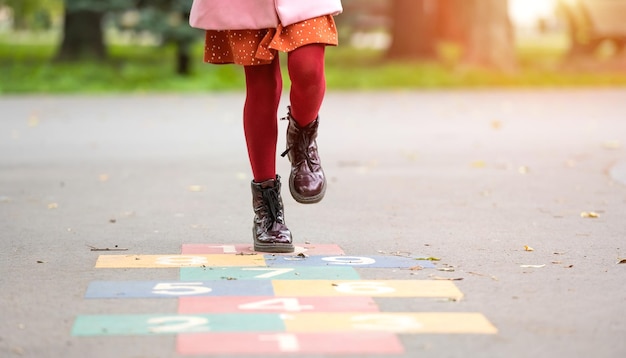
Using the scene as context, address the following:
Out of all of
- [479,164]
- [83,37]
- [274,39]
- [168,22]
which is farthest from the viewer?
[83,37]

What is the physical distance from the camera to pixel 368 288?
4938 mm

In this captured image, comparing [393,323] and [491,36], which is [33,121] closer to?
[491,36]

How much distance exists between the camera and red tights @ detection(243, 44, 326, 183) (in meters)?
5.64


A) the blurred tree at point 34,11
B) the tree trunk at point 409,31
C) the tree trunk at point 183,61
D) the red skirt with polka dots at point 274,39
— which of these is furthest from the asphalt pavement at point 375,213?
the tree trunk at point 409,31

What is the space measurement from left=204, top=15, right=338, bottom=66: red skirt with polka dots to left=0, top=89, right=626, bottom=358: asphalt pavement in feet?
3.11

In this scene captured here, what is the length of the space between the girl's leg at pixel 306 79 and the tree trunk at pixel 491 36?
55.1ft

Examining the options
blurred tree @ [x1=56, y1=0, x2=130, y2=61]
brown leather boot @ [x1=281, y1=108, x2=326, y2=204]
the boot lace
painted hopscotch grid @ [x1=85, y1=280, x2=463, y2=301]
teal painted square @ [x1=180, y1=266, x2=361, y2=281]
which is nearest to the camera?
painted hopscotch grid @ [x1=85, y1=280, x2=463, y2=301]

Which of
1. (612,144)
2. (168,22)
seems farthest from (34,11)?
(612,144)

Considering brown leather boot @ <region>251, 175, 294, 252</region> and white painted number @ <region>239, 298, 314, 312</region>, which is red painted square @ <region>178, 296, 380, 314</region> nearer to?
white painted number @ <region>239, 298, 314, 312</region>

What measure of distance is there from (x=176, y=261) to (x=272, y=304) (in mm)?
1098

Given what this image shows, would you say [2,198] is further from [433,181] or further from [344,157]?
[344,157]

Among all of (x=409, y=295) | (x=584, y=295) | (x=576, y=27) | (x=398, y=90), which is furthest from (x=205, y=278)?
(x=576, y=27)

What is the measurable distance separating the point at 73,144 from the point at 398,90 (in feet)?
29.8

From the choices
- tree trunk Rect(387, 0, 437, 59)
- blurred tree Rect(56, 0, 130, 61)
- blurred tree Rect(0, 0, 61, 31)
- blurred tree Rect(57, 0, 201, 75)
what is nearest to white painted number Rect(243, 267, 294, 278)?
blurred tree Rect(57, 0, 201, 75)
